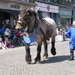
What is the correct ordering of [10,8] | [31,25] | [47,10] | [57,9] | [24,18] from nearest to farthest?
[24,18] < [31,25] < [10,8] < [47,10] < [57,9]

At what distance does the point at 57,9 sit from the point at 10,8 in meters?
13.7

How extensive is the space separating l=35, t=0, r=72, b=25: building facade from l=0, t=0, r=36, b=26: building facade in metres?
4.38

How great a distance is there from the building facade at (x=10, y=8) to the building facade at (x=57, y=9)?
4380 millimetres

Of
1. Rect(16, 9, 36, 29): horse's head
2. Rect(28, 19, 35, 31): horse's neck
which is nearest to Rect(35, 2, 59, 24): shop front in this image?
Rect(28, 19, 35, 31): horse's neck

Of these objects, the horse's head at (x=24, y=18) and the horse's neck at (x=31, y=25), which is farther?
the horse's neck at (x=31, y=25)

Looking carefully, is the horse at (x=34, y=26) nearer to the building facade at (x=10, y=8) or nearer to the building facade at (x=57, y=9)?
the building facade at (x=10, y=8)

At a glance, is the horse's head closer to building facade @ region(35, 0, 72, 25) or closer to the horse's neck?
the horse's neck

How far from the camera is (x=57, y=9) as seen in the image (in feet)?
127

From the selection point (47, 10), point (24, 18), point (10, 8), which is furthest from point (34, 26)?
point (47, 10)

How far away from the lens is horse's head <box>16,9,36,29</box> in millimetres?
8969

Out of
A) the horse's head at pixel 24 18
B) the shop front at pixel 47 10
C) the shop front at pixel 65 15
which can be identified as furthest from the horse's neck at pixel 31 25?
the shop front at pixel 65 15

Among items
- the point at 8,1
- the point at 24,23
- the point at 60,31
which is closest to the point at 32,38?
the point at 24,23

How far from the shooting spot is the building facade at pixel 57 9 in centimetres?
3438

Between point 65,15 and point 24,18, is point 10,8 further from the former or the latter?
point 65,15
